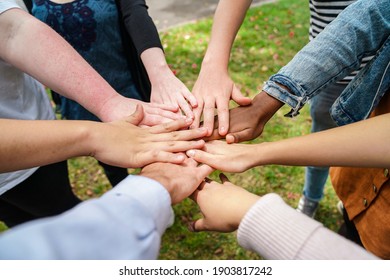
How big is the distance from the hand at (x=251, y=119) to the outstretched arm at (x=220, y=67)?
11 cm

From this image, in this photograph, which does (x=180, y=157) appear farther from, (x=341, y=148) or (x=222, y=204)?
(x=341, y=148)

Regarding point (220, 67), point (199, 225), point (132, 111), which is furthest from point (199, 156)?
point (220, 67)

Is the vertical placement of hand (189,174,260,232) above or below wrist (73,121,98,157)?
below

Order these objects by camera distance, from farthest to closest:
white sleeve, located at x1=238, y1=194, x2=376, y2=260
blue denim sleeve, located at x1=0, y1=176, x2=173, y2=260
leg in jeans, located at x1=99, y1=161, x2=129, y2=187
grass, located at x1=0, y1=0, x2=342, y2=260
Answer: grass, located at x1=0, y1=0, x2=342, y2=260, leg in jeans, located at x1=99, y1=161, x2=129, y2=187, white sleeve, located at x1=238, y1=194, x2=376, y2=260, blue denim sleeve, located at x1=0, y1=176, x2=173, y2=260

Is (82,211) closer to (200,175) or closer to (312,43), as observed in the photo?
(200,175)

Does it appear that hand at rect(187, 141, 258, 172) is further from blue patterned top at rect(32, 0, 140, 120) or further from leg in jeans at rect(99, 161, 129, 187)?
leg in jeans at rect(99, 161, 129, 187)

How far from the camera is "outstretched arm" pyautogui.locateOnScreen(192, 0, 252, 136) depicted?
1.83 m

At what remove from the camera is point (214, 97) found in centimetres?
184

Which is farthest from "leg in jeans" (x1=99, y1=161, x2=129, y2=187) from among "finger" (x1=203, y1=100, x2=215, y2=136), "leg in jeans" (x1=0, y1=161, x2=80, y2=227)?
"finger" (x1=203, y1=100, x2=215, y2=136)

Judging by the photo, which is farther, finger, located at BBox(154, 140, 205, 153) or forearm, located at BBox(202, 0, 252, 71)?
forearm, located at BBox(202, 0, 252, 71)

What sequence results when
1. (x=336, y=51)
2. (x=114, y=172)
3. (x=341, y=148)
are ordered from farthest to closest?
(x=114, y=172) < (x=336, y=51) < (x=341, y=148)

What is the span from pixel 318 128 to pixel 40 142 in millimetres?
1662

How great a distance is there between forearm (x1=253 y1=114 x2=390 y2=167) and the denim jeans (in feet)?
1.94

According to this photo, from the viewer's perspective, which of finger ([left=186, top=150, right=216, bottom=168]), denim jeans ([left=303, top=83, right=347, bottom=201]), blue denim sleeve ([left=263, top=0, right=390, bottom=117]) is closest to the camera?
blue denim sleeve ([left=263, top=0, right=390, bottom=117])
